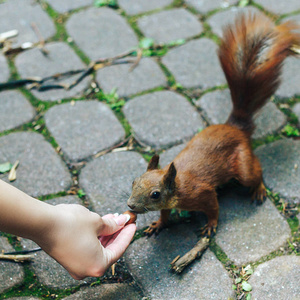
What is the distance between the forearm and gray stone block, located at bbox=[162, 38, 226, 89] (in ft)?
4.13

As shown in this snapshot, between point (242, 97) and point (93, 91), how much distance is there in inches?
34.0

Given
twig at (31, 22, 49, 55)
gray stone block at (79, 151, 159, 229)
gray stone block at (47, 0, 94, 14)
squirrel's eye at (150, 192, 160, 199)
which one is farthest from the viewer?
gray stone block at (47, 0, 94, 14)

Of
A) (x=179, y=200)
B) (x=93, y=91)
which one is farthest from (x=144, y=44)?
(x=179, y=200)

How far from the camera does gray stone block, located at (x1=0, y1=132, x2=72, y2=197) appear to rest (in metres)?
1.94

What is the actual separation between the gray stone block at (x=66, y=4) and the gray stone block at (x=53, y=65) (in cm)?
34

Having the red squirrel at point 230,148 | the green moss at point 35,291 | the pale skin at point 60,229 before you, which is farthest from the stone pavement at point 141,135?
the pale skin at point 60,229

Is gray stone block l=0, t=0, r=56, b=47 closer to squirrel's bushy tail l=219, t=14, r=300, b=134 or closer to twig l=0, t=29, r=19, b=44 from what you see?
twig l=0, t=29, r=19, b=44

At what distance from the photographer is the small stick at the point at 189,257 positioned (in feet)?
5.37

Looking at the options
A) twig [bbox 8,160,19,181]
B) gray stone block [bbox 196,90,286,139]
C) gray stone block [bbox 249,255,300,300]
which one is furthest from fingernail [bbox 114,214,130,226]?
gray stone block [bbox 196,90,286,139]

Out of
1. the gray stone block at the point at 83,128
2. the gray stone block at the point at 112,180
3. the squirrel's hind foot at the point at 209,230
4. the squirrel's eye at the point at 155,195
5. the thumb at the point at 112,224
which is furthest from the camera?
the gray stone block at the point at 83,128

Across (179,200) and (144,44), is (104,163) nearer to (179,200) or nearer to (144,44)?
(179,200)

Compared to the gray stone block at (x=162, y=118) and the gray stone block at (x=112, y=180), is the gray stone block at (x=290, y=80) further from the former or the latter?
the gray stone block at (x=112, y=180)

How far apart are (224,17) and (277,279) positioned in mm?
1758

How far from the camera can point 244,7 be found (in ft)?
9.04
